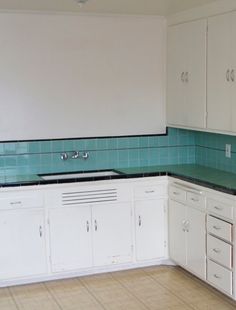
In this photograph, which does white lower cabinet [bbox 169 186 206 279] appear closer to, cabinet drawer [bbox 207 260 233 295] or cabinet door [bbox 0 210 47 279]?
cabinet drawer [bbox 207 260 233 295]

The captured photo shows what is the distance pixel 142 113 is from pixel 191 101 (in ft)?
1.88

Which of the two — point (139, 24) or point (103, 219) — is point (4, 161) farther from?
point (139, 24)

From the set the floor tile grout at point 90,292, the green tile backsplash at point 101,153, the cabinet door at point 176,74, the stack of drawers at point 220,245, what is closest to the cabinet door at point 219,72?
the cabinet door at point 176,74

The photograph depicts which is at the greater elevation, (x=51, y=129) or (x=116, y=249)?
(x=51, y=129)

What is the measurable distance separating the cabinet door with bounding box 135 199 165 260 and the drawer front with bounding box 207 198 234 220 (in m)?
0.71

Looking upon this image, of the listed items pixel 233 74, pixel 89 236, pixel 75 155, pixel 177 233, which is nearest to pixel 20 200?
pixel 89 236

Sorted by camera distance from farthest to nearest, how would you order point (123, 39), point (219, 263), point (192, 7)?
point (123, 39) → point (192, 7) → point (219, 263)

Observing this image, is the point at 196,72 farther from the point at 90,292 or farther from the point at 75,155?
the point at 90,292

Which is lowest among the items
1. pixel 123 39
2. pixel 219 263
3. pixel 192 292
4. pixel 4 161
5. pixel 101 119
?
pixel 192 292

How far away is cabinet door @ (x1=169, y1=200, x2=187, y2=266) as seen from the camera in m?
4.52

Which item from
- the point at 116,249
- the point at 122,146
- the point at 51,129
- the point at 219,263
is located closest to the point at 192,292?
the point at 219,263

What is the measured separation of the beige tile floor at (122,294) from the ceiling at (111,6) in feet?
7.76

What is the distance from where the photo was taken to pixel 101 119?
493 centimetres

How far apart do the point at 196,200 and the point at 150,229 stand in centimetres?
64
